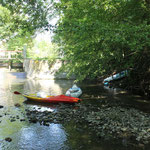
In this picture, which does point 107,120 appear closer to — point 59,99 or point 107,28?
point 107,28

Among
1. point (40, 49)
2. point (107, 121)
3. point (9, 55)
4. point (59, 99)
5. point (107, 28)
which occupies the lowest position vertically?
point (107, 121)

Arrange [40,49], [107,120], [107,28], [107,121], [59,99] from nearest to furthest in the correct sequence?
[107,28]
[107,121]
[107,120]
[59,99]
[40,49]

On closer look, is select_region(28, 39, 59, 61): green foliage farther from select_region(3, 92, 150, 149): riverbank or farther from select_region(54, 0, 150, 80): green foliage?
select_region(3, 92, 150, 149): riverbank

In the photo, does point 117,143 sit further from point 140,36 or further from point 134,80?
point 134,80

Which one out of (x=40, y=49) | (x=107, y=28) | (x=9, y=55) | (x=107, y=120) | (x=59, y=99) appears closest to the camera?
(x=107, y=28)

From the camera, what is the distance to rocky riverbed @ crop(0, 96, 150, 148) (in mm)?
5879

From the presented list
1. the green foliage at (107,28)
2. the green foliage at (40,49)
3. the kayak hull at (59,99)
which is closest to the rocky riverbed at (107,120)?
the kayak hull at (59,99)

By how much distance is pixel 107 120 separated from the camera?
7.32 metres

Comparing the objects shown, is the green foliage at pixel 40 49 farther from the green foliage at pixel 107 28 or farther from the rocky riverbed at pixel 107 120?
the rocky riverbed at pixel 107 120

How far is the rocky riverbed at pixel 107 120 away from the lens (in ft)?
19.3

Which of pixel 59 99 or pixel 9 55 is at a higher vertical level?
pixel 9 55

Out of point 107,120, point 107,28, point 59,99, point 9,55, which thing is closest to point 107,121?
point 107,120

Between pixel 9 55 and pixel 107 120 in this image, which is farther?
pixel 9 55

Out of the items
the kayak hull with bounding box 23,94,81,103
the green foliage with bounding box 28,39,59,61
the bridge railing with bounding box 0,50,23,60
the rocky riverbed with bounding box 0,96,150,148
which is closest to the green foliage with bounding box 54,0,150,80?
the kayak hull with bounding box 23,94,81,103
